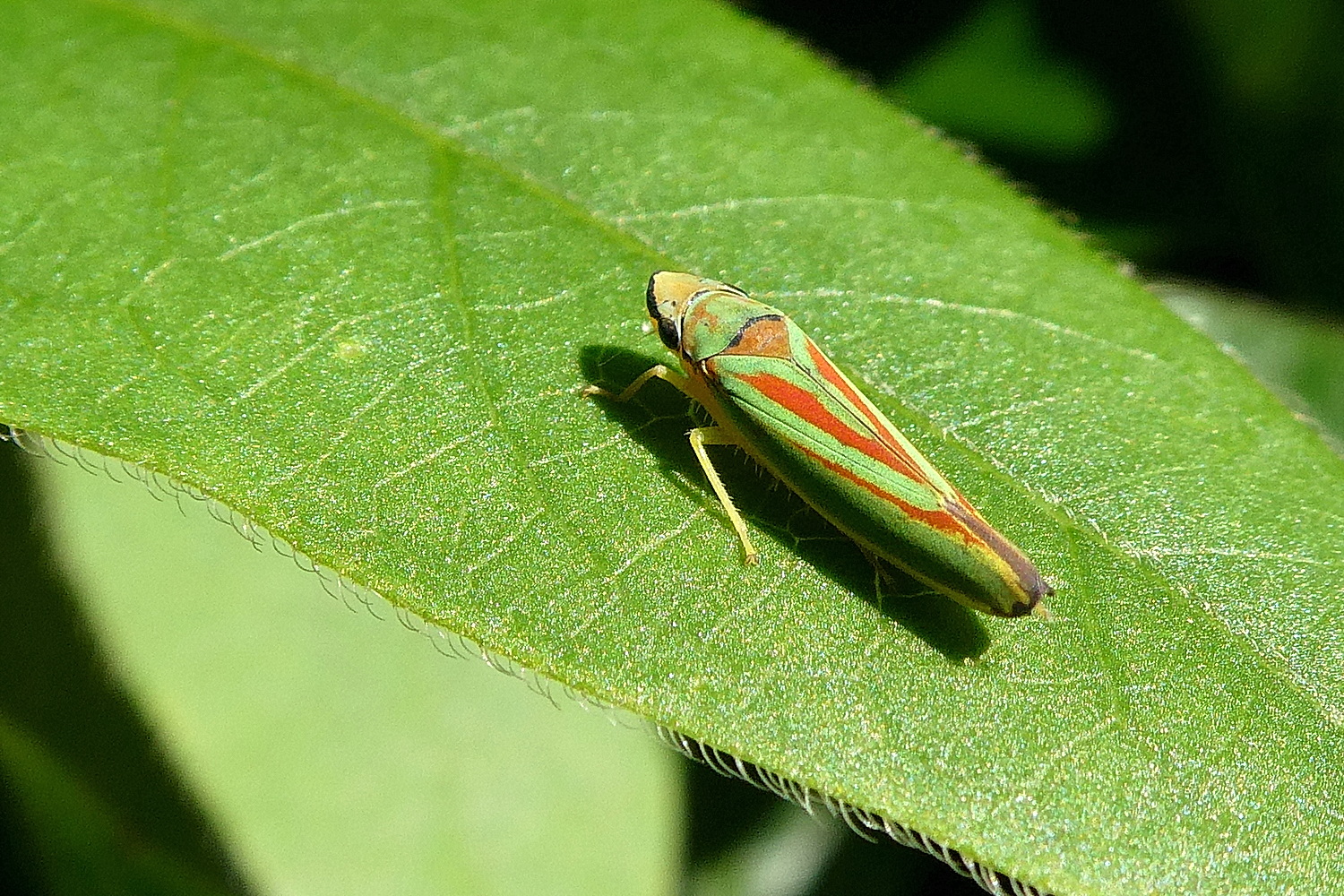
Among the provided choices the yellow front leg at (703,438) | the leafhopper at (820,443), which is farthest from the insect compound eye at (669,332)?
the yellow front leg at (703,438)

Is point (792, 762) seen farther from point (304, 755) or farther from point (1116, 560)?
point (304, 755)

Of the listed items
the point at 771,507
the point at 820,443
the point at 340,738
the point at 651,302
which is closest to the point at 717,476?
the point at 771,507

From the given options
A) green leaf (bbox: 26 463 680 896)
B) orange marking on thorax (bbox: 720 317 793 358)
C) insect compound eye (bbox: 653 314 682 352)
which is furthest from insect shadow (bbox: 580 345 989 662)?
green leaf (bbox: 26 463 680 896)

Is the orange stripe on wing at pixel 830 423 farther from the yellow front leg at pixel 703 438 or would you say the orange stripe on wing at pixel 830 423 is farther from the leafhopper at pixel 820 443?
the yellow front leg at pixel 703 438

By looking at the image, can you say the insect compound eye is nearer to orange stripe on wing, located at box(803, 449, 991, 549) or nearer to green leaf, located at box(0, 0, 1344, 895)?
green leaf, located at box(0, 0, 1344, 895)

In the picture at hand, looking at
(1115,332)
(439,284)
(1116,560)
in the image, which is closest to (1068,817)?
(1116,560)

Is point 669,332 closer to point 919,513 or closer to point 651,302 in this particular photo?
point 651,302
